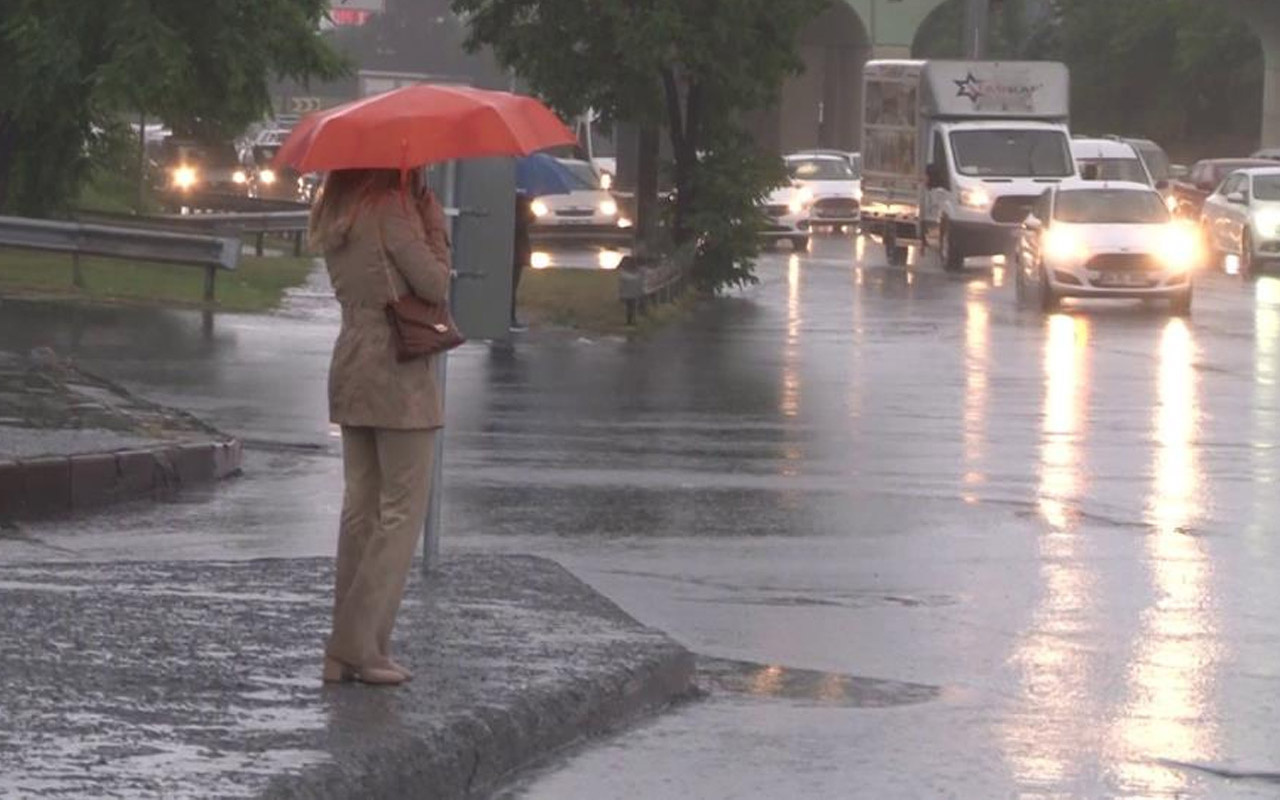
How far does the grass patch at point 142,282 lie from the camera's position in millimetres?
27844

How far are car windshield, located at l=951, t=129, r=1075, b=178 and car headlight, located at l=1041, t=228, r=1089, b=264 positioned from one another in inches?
434

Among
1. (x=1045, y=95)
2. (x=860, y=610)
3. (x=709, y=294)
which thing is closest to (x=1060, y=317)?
(x=709, y=294)

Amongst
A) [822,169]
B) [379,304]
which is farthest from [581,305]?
[822,169]

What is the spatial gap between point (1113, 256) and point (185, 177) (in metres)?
33.4

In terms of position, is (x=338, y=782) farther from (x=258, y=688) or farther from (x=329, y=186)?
(x=329, y=186)

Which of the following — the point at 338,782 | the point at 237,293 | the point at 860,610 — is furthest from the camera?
the point at 237,293

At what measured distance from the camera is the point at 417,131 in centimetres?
805

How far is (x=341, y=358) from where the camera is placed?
8031 millimetres

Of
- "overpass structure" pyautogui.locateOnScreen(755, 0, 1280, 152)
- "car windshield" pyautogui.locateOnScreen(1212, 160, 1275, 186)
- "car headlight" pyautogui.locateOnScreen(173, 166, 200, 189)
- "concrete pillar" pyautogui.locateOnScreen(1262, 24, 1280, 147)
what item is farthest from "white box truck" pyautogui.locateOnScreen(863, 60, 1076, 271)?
"overpass structure" pyautogui.locateOnScreen(755, 0, 1280, 152)

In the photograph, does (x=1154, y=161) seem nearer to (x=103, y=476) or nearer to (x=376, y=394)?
(x=103, y=476)

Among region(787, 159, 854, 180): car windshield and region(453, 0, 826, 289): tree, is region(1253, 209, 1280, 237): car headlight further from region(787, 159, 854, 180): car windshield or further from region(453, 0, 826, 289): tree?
region(787, 159, 854, 180): car windshield

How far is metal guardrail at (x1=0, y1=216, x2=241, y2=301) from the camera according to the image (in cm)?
2753

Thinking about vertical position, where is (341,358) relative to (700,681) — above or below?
above

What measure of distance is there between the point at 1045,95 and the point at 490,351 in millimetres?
23480
